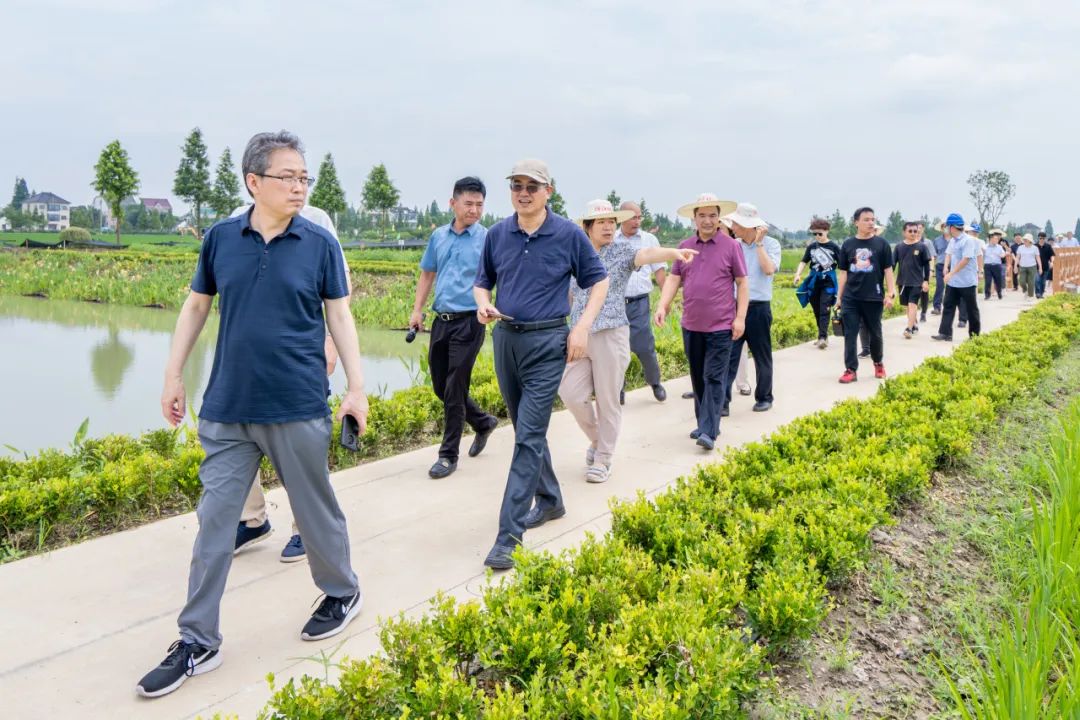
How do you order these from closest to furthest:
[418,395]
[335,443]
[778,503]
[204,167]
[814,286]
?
1. [778,503]
2. [335,443]
3. [418,395]
4. [814,286]
5. [204,167]

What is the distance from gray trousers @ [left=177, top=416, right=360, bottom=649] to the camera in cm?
259

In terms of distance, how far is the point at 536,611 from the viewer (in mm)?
2602

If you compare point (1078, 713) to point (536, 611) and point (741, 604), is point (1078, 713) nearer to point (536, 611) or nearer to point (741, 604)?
point (741, 604)

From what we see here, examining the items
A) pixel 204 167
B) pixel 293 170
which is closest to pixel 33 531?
pixel 293 170

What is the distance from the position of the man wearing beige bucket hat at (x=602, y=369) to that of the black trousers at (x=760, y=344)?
207 centimetres

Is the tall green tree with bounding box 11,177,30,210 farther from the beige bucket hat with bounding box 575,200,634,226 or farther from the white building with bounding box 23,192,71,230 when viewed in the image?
the beige bucket hat with bounding box 575,200,634,226

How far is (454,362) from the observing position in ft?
15.7

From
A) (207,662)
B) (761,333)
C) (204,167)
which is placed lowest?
(207,662)

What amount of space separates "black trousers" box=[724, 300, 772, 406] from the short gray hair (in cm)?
473

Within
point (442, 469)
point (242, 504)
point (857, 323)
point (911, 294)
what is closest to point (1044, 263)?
point (911, 294)

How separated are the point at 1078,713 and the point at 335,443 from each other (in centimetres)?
409

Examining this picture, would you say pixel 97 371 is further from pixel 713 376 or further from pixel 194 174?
pixel 194 174

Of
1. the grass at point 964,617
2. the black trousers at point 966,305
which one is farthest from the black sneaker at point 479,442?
the black trousers at point 966,305

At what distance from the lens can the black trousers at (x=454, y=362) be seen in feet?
15.6
